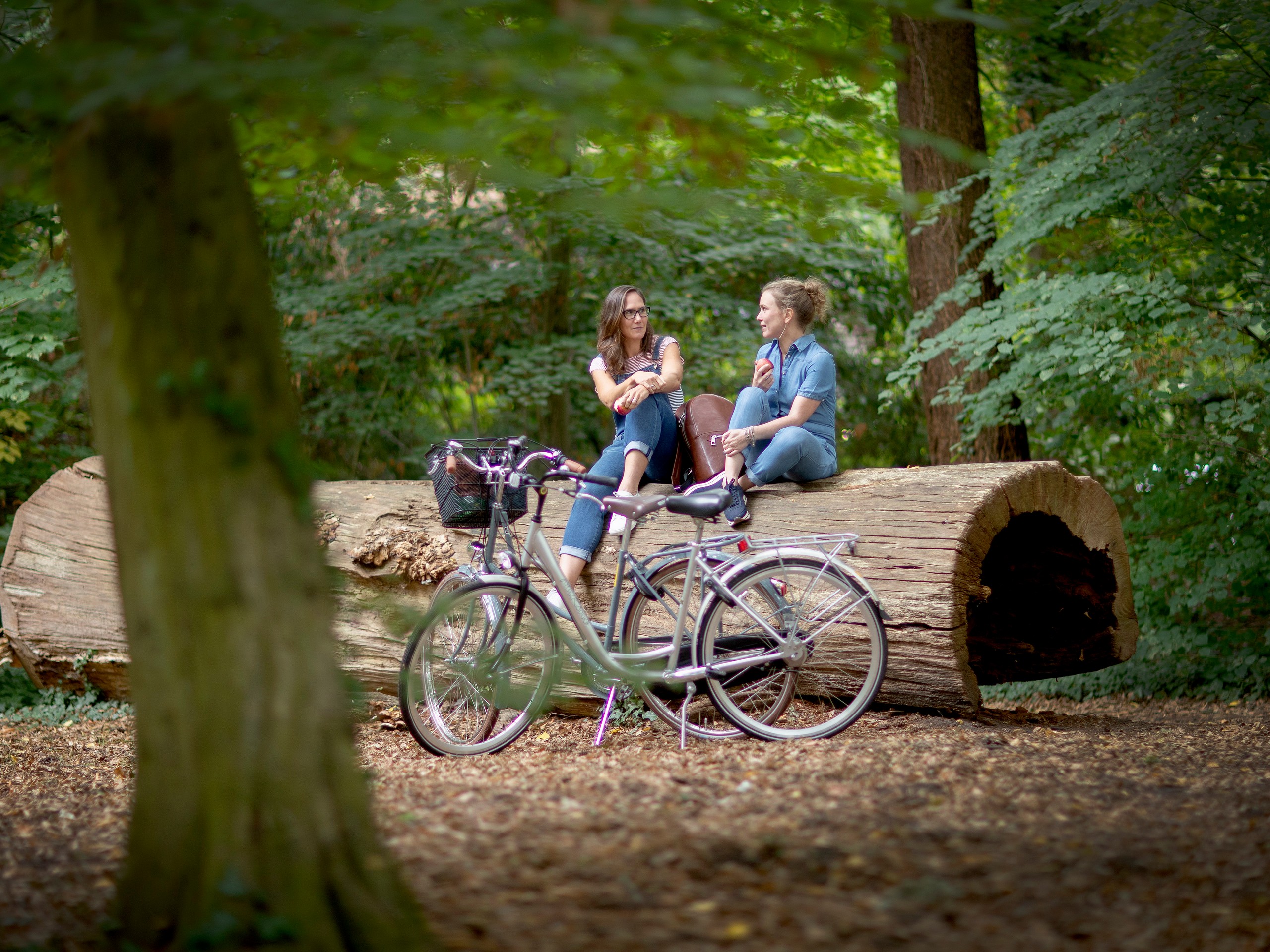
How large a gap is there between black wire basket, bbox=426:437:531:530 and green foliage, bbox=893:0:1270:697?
3259 millimetres

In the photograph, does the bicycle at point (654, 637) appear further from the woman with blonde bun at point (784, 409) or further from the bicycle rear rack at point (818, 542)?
the woman with blonde bun at point (784, 409)

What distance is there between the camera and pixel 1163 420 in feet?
24.5

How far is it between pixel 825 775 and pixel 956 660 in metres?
1.20

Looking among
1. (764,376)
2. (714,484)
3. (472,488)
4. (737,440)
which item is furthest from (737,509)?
(472,488)

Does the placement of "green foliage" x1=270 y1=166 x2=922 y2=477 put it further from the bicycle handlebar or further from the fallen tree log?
the bicycle handlebar

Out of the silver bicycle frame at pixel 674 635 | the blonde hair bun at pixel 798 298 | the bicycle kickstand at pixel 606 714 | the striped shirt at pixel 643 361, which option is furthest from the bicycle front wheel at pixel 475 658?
the blonde hair bun at pixel 798 298

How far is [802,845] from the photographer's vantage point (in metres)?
2.84

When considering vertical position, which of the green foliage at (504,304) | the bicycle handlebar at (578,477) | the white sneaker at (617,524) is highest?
the green foliage at (504,304)

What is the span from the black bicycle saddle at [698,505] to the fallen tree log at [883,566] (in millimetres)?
770

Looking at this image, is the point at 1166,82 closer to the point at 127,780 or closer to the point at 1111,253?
the point at 1111,253

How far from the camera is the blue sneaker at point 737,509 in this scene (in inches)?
198

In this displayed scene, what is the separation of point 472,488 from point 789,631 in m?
1.51

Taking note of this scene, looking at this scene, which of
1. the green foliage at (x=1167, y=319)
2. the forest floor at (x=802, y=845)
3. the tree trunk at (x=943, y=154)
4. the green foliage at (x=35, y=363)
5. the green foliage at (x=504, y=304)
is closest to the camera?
the forest floor at (x=802, y=845)

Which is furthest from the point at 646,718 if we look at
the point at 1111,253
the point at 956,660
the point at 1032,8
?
the point at 1032,8
